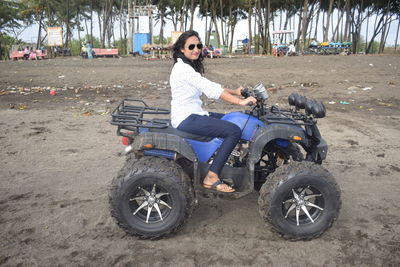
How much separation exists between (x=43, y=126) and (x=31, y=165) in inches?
91.1

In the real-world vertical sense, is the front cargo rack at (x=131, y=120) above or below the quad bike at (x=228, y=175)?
above

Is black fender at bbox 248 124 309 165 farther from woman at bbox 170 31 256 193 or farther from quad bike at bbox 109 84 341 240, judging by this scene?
woman at bbox 170 31 256 193

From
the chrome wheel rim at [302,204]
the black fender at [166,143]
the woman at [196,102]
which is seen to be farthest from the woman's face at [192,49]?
the chrome wheel rim at [302,204]

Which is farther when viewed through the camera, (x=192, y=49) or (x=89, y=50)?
(x=89, y=50)

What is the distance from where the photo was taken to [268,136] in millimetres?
3012

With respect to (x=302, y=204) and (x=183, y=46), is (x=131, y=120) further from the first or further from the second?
(x=302, y=204)

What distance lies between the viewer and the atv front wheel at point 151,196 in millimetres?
2973

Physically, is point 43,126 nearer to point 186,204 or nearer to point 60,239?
point 60,239

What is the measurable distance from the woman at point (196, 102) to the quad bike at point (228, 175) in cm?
11

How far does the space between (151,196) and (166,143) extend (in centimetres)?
53

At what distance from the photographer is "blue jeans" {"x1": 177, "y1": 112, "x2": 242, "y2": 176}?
3049mm

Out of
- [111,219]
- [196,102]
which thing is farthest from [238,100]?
[111,219]

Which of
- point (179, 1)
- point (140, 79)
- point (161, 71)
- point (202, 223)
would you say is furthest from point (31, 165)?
point (179, 1)

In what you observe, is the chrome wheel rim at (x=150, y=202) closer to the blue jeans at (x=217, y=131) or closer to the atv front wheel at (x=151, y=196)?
the atv front wheel at (x=151, y=196)
